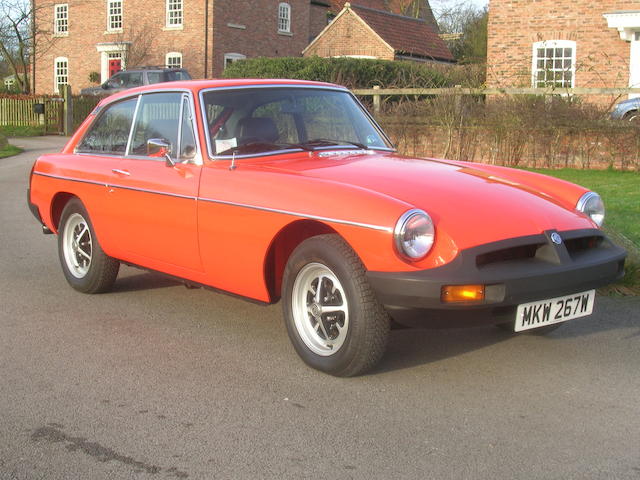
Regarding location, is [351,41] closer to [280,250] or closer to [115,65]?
[115,65]

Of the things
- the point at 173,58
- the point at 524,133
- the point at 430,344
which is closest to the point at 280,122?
the point at 430,344

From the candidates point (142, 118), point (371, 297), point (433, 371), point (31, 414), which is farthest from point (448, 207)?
point (142, 118)

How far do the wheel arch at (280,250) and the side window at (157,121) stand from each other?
1146 millimetres

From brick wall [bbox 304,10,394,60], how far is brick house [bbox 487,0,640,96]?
13.1 meters

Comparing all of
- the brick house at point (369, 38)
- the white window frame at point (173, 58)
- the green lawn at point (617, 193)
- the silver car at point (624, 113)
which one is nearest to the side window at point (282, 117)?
the green lawn at point (617, 193)

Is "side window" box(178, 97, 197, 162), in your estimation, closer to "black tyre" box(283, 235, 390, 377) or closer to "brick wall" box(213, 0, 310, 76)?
"black tyre" box(283, 235, 390, 377)

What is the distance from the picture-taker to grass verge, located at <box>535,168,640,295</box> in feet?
22.1

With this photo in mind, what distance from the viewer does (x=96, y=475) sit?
11.0ft

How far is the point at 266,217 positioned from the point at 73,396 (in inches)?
54.9

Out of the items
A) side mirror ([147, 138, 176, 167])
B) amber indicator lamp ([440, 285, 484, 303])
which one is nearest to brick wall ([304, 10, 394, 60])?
side mirror ([147, 138, 176, 167])

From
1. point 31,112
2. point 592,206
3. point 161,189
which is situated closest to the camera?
point 592,206

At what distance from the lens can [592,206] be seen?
202 inches

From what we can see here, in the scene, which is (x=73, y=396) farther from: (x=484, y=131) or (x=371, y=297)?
(x=484, y=131)

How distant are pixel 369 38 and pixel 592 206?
34.5m
